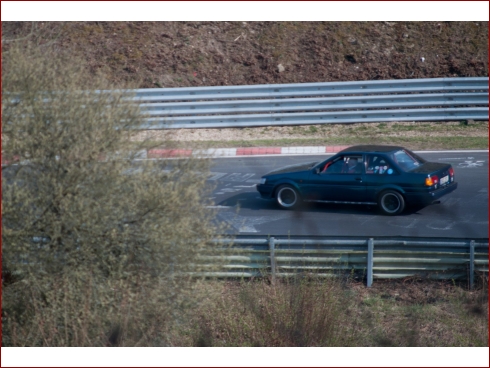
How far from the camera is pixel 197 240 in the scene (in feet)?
21.0

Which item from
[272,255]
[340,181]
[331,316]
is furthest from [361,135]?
[331,316]

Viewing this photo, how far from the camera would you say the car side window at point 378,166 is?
33.1 ft

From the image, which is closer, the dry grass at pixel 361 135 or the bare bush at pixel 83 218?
the bare bush at pixel 83 218

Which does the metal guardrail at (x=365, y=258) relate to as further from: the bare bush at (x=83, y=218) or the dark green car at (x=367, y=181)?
the dark green car at (x=367, y=181)

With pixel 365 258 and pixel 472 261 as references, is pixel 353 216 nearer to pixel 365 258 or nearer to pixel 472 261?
pixel 365 258

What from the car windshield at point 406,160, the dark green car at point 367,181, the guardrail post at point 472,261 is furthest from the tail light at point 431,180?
the guardrail post at point 472,261

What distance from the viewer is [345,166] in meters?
10.5

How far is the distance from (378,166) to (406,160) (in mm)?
560

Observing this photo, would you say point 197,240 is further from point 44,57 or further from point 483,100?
point 483,100

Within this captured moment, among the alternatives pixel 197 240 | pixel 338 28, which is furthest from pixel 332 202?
pixel 338 28

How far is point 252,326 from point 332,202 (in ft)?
12.8

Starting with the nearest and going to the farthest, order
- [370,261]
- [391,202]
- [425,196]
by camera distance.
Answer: [370,261] → [425,196] → [391,202]

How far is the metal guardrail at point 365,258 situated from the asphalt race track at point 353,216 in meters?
0.92

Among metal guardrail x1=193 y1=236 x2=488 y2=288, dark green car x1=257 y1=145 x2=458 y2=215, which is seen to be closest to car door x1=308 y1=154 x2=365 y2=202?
dark green car x1=257 y1=145 x2=458 y2=215
